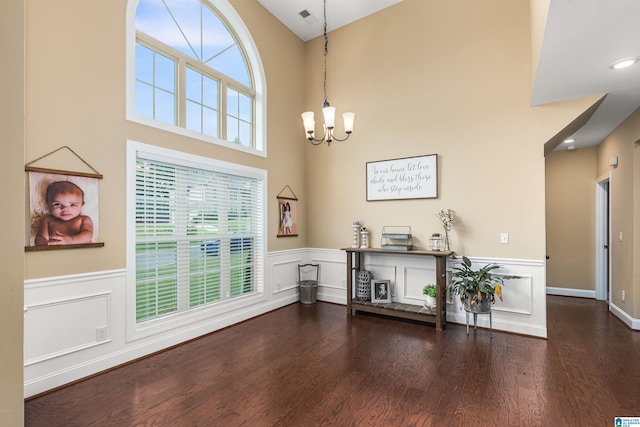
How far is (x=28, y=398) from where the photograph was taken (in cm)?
219

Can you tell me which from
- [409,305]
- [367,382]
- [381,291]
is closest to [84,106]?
[367,382]

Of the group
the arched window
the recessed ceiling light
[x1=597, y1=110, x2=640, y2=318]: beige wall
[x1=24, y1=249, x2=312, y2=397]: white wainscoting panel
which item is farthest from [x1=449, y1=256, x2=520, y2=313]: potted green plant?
[x1=24, y1=249, x2=312, y2=397]: white wainscoting panel

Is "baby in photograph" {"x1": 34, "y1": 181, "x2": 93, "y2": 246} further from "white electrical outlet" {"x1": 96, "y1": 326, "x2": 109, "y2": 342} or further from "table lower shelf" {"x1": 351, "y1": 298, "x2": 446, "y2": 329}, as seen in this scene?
"table lower shelf" {"x1": 351, "y1": 298, "x2": 446, "y2": 329}

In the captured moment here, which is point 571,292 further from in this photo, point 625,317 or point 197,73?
point 197,73

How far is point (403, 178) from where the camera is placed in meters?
4.20

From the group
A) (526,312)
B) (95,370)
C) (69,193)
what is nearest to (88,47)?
(69,193)

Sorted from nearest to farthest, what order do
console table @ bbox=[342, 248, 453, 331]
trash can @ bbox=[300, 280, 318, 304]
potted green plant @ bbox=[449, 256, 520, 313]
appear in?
potted green plant @ bbox=[449, 256, 520, 313], console table @ bbox=[342, 248, 453, 331], trash can @ bbox=[300, 280, 318, 304]

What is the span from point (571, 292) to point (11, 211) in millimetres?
6826

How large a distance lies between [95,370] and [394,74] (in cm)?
473

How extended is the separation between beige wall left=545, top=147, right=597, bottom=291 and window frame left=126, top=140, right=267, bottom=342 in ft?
16.1

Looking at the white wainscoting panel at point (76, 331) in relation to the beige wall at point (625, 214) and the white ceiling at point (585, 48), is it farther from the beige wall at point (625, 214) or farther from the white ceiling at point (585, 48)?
the beige wall at point (625, 214)

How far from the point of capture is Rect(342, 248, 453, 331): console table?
3.59m

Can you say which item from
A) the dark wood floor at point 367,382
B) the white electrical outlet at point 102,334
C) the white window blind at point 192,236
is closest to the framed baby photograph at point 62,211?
the white window blind at point 192,236

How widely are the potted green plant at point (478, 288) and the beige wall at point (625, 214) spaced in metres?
1.51
